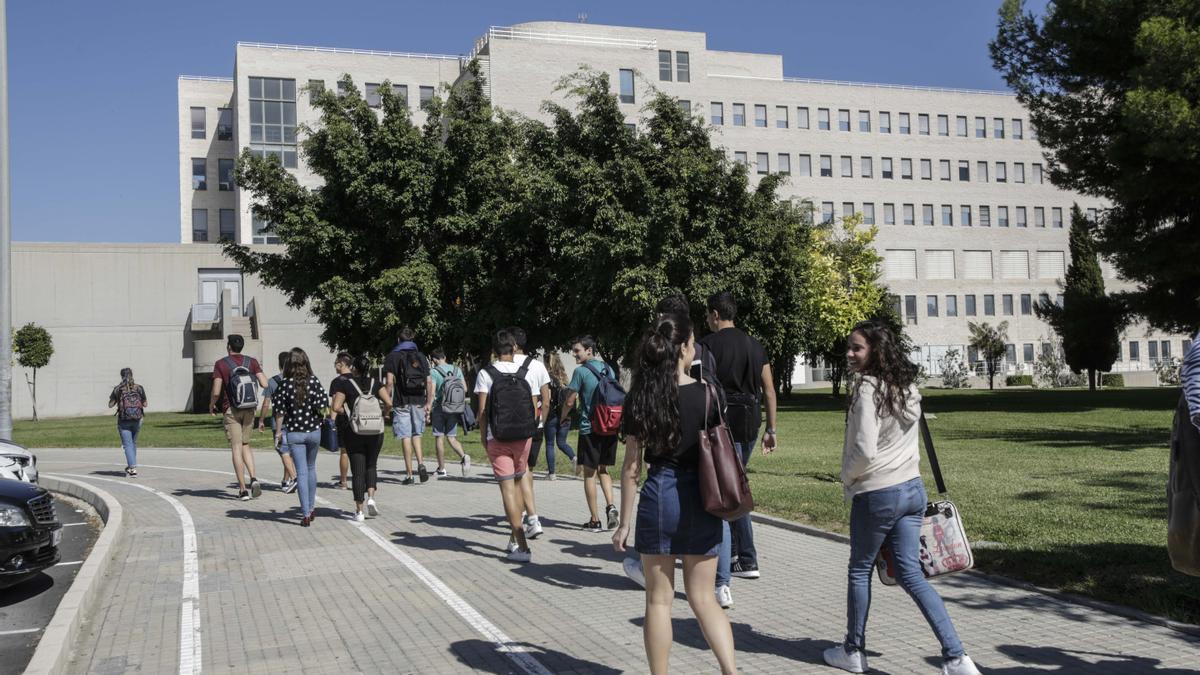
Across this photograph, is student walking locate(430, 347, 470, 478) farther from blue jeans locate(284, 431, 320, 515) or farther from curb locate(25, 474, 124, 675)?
curb locate(25, 474, 124, 675)

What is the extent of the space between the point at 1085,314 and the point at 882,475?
39012 millimetres

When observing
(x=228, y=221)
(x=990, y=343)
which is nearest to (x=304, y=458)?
(x=228, y=221)

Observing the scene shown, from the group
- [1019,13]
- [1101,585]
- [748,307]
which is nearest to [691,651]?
[1101,585]

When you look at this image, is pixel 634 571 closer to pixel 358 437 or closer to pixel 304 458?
pixel 358 437

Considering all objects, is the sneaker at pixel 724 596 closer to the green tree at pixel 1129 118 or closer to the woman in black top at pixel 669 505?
the woman in black top at pixel 669 505

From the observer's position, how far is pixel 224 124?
69000 mm

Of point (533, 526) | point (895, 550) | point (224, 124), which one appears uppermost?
point (224, 124)

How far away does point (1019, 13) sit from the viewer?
35.2m

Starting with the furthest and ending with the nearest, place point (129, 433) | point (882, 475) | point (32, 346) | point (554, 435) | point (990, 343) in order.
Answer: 1. point (990, 343)
2. point (32, 346)
3. point (129, 433)
4. point (554, 435)
5. point (882, 475)

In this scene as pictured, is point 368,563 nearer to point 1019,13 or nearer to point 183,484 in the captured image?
point 183,484

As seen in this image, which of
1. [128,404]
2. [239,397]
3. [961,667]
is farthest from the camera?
[128,404]

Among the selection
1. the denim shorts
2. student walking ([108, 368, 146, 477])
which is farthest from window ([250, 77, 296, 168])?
the denim shorts

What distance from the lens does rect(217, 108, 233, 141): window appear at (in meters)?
68.9

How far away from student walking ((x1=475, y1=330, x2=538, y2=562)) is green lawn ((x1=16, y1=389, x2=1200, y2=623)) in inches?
121
